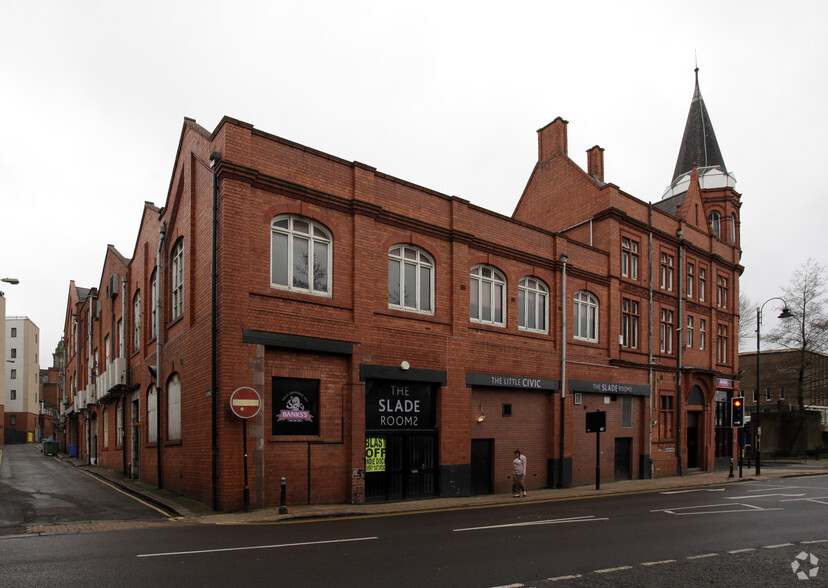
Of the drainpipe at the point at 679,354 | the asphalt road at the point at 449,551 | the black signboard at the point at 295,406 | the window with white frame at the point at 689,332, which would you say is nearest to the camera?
the asphalt road at the point at 449,551

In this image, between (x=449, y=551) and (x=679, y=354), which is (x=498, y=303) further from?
(x=449, y=551)

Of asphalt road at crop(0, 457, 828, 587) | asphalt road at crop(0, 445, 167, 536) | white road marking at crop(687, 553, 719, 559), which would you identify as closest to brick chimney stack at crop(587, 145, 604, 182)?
asphalt road at crop(0, 457, 828, 587)

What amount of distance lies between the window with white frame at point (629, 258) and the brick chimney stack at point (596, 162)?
350 centimetres

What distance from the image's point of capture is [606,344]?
2608 centimetres

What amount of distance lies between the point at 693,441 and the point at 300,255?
24.2 metres

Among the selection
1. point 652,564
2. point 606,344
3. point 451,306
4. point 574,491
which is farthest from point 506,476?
point 652,564

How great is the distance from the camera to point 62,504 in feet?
51.2

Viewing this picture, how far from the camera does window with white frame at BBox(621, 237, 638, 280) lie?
2775 centimetres

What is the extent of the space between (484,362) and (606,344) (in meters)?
7.85

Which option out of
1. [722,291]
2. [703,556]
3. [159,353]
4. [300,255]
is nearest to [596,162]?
[722,291]

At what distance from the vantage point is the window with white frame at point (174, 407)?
18703 mm

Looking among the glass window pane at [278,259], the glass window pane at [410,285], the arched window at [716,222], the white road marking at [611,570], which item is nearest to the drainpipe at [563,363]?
the glass window pane at [410,285]

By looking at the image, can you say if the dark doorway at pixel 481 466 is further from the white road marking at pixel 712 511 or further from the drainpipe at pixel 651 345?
the drainpipe at pixel 651 345

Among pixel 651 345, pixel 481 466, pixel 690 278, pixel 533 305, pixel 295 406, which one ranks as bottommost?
pixel 481 466
